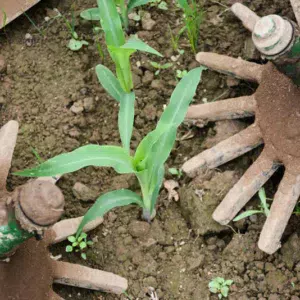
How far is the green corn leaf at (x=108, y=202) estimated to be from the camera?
2.11 meters

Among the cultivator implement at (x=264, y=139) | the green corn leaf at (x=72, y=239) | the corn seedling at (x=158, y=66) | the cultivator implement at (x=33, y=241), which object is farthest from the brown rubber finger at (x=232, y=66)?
the green corn leaf at (x=72, y=239)

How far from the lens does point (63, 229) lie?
226cm

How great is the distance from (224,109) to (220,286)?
0.70 meters

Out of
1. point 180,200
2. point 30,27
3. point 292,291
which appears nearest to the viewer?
point 292,291

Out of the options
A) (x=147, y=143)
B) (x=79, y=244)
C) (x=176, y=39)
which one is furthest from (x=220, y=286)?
(x=176, y=39)

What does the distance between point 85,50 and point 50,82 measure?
0.22 meters

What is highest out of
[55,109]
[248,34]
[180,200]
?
[55,109]

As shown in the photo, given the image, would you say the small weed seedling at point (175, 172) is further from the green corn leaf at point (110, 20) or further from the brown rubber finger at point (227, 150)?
the green corn leaf at point (110, 20)

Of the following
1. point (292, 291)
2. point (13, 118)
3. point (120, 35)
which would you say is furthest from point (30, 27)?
point (292, 291)

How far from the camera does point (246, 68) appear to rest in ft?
7.92

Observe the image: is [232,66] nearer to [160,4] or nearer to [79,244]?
[160,4]

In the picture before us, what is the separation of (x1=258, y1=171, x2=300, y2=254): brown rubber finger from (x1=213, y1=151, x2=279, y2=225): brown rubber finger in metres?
0.09

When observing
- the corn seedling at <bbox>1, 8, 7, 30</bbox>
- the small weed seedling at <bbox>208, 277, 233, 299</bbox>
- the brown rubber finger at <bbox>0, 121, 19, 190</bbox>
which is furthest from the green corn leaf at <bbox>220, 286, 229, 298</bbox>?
the corn seedling at <bbox>1, 8, 7, 30</bbox>

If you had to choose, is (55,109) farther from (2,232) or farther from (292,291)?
(292,291)
